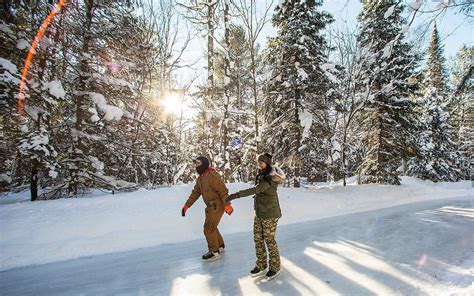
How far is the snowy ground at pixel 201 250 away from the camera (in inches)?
177

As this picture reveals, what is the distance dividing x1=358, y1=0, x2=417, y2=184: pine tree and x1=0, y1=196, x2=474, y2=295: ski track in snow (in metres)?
11.7

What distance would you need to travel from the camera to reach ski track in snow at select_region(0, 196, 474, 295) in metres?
4.34

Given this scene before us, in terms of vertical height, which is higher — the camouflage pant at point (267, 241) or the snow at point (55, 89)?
the snow at point (55, 89)

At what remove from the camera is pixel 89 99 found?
10.3 meters

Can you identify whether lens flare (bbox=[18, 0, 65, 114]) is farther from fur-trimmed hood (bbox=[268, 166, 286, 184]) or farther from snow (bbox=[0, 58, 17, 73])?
fur-trimmed hood (bbox=[268, 166, 286, 184])

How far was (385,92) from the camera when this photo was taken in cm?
1762

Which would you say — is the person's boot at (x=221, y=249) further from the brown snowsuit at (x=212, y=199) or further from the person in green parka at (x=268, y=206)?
the person in green parka at (x=268, y=206)

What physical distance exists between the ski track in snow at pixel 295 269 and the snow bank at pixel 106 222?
46cm

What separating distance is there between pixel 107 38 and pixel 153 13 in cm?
1006

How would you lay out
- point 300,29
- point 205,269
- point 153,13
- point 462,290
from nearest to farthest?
1. point 462,290
2. point 205,269
3. point 300,29
4. point 153,13

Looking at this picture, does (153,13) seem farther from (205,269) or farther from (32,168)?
(205,269)

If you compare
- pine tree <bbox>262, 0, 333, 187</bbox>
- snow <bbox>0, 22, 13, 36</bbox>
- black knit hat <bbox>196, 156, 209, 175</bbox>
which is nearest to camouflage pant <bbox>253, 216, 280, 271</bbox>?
black knit hat <bbox>196, 156, 209, 175</bbox>

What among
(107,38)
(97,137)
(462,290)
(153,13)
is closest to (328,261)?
(462,290)

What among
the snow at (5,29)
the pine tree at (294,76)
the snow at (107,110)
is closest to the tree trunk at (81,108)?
the snow at (107,110)
